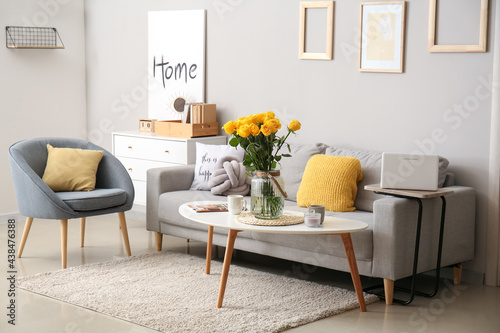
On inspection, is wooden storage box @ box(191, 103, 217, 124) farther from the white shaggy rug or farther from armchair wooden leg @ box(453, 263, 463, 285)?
armchair wooden leg @ box(453, 263, 463, 285)

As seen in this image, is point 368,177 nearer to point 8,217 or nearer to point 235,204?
point 235,204

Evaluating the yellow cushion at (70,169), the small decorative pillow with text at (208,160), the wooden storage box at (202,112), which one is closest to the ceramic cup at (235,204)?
the small decorative pillow with text at (208,160)

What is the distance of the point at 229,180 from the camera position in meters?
4.78

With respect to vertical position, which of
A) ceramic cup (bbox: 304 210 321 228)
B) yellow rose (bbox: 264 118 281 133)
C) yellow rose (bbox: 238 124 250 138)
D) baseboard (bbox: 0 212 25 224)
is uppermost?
yellow rose (bbox: 264 118 281 133)

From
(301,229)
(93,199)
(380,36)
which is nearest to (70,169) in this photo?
(93,199)

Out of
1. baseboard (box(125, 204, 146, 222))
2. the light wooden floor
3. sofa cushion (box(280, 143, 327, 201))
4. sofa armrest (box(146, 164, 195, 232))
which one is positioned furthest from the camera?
baseboard (box(125, 204, 146, 222))

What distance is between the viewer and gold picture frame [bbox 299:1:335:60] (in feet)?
15.8

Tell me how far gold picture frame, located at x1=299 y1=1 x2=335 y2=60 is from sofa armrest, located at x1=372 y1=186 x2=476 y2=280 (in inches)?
50.3

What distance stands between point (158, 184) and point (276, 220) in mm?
1416

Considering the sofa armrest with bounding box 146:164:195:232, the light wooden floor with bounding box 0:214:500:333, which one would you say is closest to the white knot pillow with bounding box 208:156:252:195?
the sofa armrest with bounding box 146:164:195:232

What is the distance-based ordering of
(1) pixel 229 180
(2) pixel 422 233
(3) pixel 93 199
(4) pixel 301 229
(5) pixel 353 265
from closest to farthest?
1. (4) pixel 301 229
2. (5) pixel 353 265
3. (2) pixel 422 233
4. (3) pixel 93 199
5. (1) pixel 229 180

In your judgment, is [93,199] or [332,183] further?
[93,199]

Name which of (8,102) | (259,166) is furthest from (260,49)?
(8,102)

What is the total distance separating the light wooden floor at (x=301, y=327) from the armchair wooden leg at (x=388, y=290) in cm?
4
